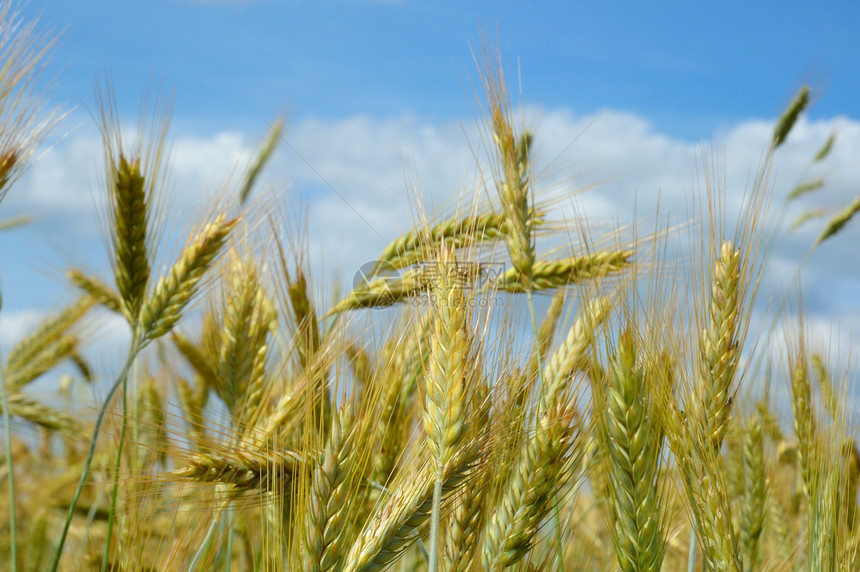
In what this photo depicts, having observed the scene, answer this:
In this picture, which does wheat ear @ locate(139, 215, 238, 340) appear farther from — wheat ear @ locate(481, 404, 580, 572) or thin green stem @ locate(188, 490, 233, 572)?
wheat ear @ locate(481, 404, 580, 572)

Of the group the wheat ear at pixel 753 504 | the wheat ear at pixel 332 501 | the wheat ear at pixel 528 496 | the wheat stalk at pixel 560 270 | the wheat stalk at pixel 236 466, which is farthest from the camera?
the wheat ear at pixel 753 504

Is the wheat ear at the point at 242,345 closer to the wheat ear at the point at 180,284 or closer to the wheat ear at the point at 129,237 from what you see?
the wheat ear at the point at 180,284

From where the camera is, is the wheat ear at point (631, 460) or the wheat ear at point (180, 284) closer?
the wheat ear at point (631, 460)

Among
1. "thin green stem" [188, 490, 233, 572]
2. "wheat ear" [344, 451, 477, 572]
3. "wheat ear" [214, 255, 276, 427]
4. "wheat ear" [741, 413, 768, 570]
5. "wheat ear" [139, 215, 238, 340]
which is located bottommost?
"wheat ear" [741, 413, 768, 570]

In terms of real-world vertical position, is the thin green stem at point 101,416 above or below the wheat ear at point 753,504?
above

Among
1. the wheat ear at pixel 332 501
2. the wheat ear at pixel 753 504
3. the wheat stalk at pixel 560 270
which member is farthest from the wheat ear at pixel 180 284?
the wheat ear at pixel 753 504

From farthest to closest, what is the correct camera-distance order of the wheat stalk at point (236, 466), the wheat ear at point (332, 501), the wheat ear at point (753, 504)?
the wheat ear at point (753, 504) → the wheat stalk at point (236, 466) → the wheat ear at point (332, 501)

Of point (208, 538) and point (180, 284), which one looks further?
point (180, 284)

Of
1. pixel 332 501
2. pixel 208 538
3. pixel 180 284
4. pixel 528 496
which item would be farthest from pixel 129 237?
pixel 528 496

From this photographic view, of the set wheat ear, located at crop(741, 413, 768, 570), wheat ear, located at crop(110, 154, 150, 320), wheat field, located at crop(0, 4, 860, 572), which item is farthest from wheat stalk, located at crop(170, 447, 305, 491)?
wheat ear, located at crop(741, 413, 768, 570)

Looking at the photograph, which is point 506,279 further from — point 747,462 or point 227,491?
point 747,462

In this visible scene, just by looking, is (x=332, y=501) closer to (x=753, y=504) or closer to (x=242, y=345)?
(x=242, y=345)

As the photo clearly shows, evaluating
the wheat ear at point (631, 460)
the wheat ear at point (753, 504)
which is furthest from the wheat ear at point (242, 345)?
the wheat ear at point (753, 504)

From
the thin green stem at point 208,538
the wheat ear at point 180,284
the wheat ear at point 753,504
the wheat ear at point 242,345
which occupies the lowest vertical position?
the wheat ear at point 753,504
